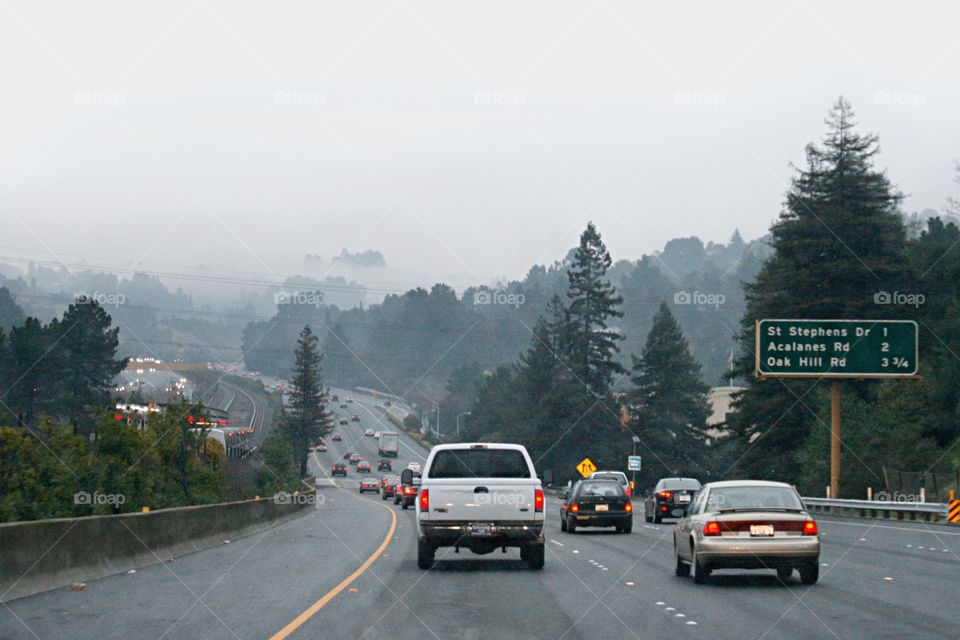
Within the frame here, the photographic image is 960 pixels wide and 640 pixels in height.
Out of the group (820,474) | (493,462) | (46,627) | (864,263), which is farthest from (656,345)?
(46,627)

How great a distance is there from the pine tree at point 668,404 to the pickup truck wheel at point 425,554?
113 metres

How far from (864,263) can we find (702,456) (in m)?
60.7

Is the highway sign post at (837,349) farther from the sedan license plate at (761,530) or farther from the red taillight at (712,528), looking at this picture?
the sedan license plate at (761,530)

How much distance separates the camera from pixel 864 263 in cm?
8000

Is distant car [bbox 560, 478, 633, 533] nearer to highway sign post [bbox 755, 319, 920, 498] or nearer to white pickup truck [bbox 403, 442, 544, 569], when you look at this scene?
white pickup truck [bbox 403, 442, 544, 569]

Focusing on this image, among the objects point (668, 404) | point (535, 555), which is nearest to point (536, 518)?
point (535, 555)

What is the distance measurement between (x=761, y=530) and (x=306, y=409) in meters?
172

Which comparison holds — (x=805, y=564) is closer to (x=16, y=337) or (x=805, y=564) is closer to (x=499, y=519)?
(x=499, y=519)

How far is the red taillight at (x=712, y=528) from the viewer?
18.4 m

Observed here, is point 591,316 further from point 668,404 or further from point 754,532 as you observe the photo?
point 754,532

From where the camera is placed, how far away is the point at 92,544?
1961cm

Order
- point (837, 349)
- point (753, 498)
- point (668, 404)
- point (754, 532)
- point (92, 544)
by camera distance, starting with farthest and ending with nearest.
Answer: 1. point (668, 404)
2. point (837, 349)
3. point (92, 544)
4. point (753, 498)
5. point (754, 532)

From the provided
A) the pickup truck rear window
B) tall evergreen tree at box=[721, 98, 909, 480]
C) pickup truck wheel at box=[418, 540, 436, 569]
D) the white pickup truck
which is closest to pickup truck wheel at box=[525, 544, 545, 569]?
the white pickup truck

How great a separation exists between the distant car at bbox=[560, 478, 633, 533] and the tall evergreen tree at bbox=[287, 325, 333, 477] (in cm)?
14249
